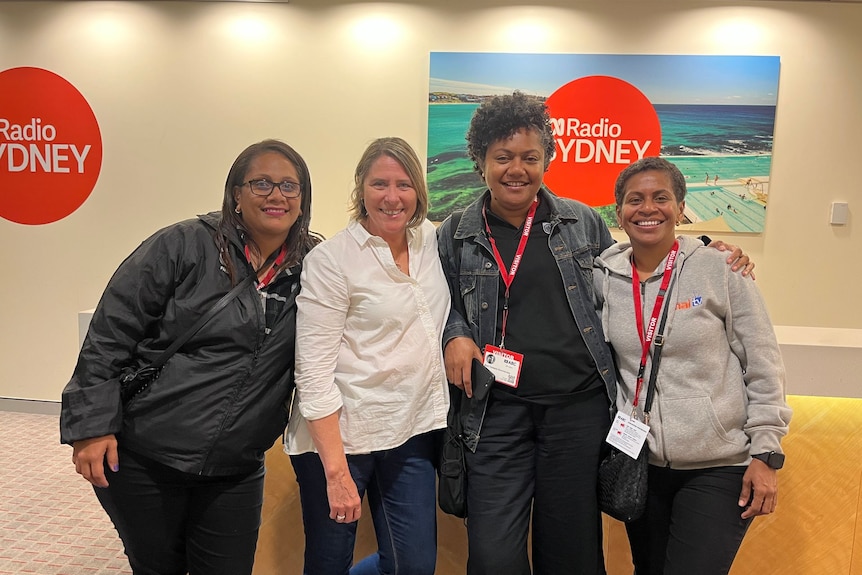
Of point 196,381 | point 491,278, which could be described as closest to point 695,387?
point 491,278

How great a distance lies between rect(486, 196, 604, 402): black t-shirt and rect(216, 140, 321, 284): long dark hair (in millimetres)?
634

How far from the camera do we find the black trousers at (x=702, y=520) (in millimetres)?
1517

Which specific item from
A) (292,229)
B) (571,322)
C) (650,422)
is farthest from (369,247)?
(650,422)

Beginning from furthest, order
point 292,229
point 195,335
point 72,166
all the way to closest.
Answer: point 72,166 → point 292,229 → point 195,335

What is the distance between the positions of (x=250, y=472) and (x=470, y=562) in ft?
2.37

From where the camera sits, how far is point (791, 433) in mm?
2021

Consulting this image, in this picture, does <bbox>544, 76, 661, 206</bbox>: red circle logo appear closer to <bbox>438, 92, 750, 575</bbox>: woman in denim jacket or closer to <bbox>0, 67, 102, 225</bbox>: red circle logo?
<bbox>438, 92, 750, 575</bbox>: woman in denim jacket

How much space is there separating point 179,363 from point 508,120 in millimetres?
1214

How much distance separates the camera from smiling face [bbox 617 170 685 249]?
164cm

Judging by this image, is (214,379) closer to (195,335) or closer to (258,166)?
(195,335)

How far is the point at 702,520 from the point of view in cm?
153

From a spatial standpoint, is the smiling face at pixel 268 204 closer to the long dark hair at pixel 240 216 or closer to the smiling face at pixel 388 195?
the long dark hair at pixel 240 216

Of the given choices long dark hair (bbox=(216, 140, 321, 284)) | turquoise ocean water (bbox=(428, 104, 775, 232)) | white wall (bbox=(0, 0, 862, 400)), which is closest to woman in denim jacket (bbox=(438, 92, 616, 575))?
long dark hair (bbox=(216, 140, 321, 284))

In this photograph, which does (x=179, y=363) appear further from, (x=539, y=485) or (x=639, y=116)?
(x=639, y=116)
